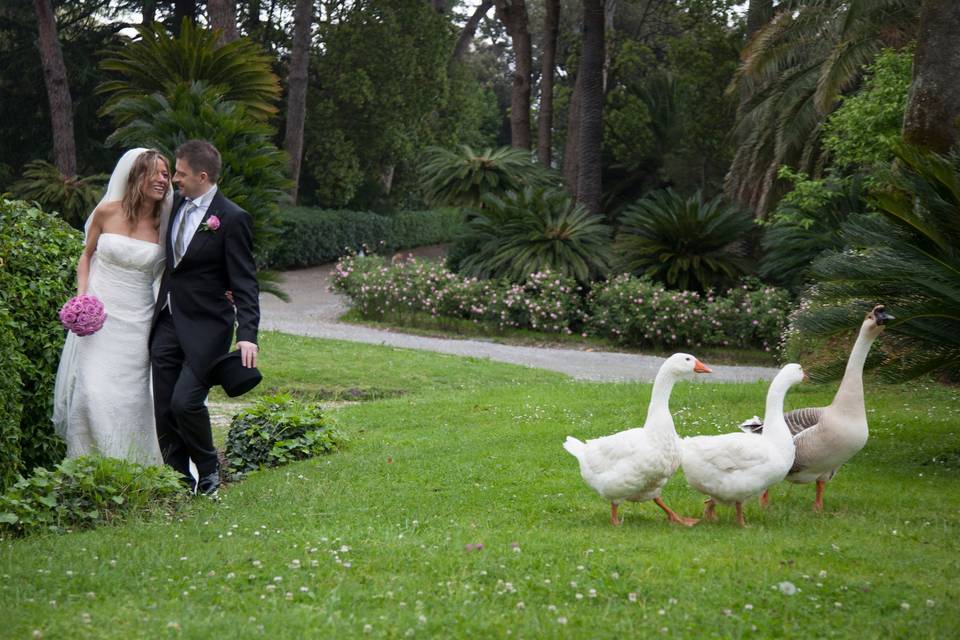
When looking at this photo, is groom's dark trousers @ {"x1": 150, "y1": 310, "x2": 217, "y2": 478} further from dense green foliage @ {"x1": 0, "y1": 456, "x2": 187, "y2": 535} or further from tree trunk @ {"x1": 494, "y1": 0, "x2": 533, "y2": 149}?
tree trunk @ {"x1": 494, "y1": 0, "x2": 533, "y2": 149}

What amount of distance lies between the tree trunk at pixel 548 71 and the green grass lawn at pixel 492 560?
2239cm

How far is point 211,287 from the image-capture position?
23.3ft

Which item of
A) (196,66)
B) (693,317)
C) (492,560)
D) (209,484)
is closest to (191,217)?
(209,484)

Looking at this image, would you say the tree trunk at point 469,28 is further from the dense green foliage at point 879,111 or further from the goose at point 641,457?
the goose at point 641,457

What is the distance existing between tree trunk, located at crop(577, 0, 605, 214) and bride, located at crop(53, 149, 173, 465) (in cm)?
1873

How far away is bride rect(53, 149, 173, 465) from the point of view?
720 centimetres

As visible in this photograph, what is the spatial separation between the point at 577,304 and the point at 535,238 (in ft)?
5.69

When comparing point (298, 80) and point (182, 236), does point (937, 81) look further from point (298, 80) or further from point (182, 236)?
point (298, 80)

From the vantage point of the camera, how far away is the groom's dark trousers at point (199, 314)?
6992 mm

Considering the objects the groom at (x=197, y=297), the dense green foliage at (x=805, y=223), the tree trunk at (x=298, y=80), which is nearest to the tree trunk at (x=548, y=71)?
the tree trunk at (x=298, y=80)

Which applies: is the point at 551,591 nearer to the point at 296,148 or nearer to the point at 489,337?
the point at 489,337

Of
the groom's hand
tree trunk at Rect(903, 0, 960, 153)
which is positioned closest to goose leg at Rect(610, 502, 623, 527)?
the groom's hand

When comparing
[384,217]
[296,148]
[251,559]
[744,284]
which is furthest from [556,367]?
[384,217]

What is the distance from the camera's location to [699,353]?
20.3m
